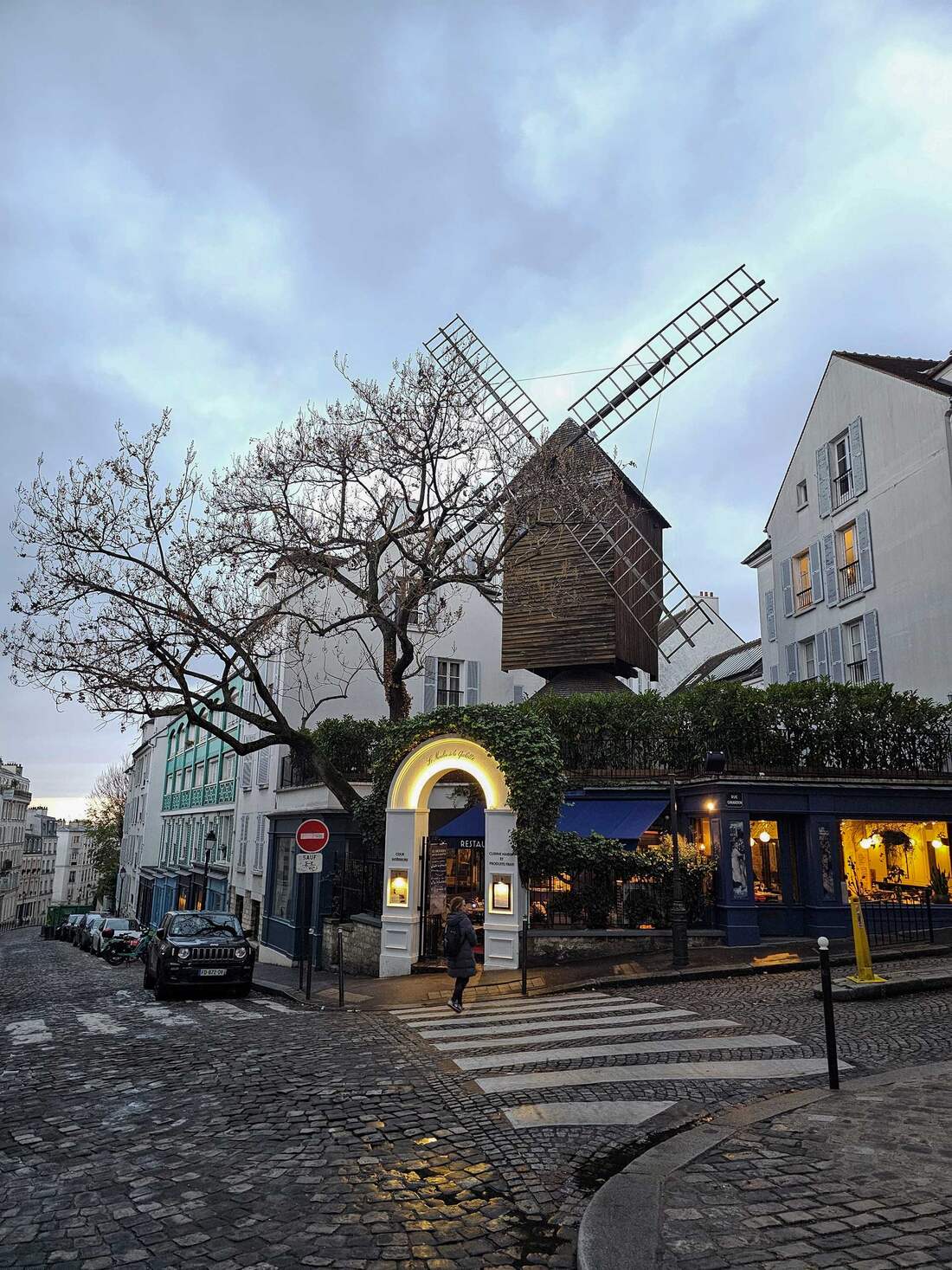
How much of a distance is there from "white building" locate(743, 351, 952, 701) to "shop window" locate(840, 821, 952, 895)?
458 centimetres

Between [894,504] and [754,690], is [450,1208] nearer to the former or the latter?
[754,690]

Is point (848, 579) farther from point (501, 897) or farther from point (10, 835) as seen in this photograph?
point (10, 835)

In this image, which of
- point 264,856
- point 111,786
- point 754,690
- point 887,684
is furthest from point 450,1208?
point 111,786

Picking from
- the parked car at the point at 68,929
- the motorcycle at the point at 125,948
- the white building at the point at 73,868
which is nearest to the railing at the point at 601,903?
the motorcycle at the point at 125,948

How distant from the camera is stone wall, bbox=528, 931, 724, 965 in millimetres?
15695

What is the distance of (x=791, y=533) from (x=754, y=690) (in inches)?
444

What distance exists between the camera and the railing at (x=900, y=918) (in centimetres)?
1622

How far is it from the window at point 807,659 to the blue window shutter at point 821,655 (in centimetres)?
47

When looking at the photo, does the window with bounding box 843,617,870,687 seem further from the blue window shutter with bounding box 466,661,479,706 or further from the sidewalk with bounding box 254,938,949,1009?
the blue window shutter with bounding box 466,661,479,706

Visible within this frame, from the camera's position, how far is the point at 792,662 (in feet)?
91.9

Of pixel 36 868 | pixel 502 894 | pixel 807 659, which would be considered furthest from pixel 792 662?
pixel 36 868

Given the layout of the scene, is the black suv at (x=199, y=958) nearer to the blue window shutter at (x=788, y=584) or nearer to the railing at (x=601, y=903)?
the railing at (x=601, y=903)

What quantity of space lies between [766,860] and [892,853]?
2.80m

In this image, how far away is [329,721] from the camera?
75.9 feet
